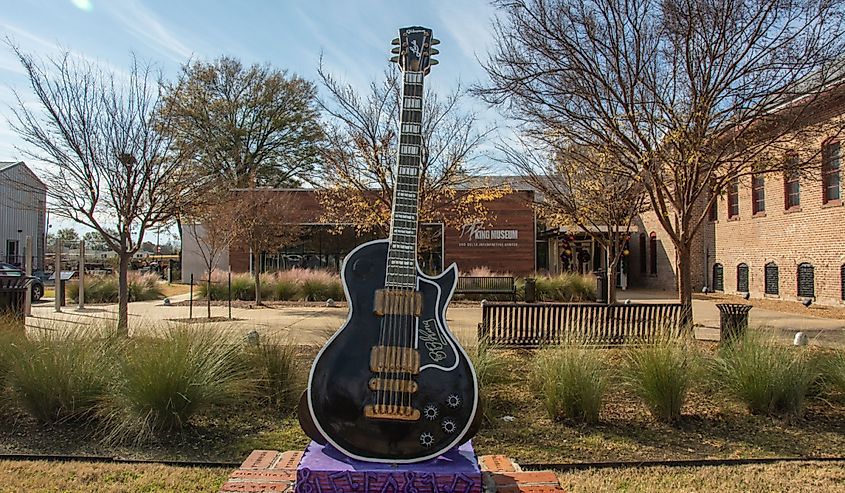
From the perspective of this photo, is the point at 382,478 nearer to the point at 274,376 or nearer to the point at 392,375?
the point at 392,375

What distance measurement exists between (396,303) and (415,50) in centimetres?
137

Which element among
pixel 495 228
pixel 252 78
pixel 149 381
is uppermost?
pixel 252 78

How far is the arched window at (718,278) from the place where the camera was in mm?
22562

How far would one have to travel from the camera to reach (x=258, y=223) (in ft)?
63.7

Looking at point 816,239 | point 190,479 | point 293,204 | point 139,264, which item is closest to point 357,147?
point 190,479

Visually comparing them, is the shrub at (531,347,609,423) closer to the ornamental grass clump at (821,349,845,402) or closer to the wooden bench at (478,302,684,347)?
the ornamental grass clump at (821,349,845,402)

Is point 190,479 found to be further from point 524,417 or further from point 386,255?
point 524,417

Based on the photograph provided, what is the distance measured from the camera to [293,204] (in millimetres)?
26375

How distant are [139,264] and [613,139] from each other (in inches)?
1698

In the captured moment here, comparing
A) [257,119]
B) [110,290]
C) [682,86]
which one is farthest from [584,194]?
[257,119]

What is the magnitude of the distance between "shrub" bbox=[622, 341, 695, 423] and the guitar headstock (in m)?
3.34

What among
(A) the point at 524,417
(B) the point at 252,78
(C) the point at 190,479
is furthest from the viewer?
(B) the point at 252,78

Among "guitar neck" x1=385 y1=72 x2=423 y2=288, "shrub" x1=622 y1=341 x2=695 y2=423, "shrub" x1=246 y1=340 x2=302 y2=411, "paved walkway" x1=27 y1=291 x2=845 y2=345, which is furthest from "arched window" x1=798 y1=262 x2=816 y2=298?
"guitar neck" x1=385 y1=72 x2=423 y2=288

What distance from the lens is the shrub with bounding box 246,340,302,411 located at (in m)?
5.79
